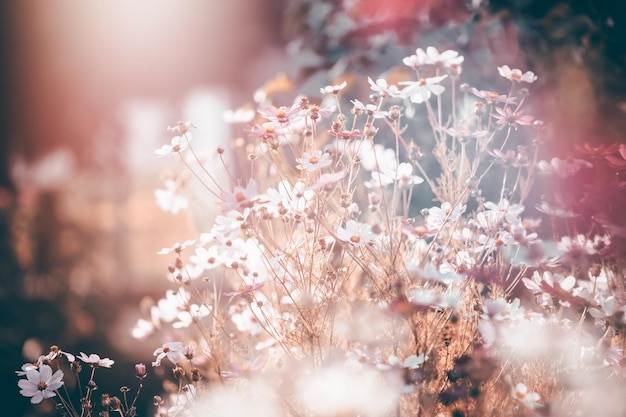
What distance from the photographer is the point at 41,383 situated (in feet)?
3.62

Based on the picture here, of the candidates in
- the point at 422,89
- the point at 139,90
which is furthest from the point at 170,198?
the point at 139,90

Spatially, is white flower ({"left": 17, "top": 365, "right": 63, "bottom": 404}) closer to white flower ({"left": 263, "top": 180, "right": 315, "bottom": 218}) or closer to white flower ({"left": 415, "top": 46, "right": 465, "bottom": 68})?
white flower ({"left": 263, "top": 180, "right": 315, "bottom": 218})

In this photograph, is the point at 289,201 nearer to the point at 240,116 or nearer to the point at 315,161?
the point at 315,161

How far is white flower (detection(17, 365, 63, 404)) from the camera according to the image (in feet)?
3.54

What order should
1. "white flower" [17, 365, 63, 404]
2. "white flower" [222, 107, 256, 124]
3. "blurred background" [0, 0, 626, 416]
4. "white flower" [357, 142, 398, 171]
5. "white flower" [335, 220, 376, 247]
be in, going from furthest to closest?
"blurred background" [0, 0, 626, 416] → "white flower" [222, 107, 256, 124] → "white flower" [357, 142, 398, 171] → "white flower" [17, 365, 63, 404] → "white flower" [335, 220, 376, 247]

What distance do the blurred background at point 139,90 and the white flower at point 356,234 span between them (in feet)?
1.47

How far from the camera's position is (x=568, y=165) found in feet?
4.34

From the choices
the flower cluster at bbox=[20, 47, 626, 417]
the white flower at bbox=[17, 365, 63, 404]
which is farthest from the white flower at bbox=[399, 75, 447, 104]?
the white flower at bbox=[17, 365, 63, 404]

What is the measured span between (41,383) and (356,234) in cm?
66

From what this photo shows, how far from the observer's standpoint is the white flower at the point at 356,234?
3.21ft

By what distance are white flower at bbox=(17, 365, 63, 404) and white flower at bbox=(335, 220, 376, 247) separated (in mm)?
581

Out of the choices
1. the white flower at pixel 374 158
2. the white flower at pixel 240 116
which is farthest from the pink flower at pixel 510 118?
the white flower at pixel 240 116

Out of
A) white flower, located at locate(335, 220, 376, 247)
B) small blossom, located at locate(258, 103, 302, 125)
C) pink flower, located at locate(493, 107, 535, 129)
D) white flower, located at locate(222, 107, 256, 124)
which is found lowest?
pink flower, located at locate(493, 107, 535, 129)

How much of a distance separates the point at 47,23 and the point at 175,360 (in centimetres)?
374
